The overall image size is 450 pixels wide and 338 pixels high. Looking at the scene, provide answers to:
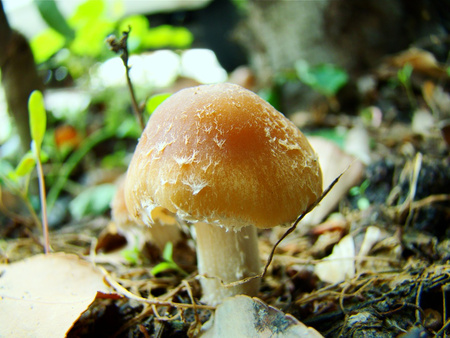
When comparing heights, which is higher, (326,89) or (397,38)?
(397,38)

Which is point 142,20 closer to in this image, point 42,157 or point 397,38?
point 42,157

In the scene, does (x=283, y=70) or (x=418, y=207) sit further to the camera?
(x=283, y=70)

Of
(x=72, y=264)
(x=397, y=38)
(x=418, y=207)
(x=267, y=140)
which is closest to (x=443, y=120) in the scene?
(x=418, y=207)

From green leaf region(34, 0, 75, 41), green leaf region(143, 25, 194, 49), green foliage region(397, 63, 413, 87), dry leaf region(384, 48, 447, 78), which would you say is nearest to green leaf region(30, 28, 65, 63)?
green leaf region(34, 0, 75, 41)

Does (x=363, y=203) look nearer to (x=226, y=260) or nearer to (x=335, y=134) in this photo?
(x=335, y=134)

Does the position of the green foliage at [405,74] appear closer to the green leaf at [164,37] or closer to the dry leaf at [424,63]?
the dry leaf at [424,63]

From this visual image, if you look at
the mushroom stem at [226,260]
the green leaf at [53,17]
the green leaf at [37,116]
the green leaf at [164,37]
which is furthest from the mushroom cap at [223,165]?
the green leaf at [164,37]

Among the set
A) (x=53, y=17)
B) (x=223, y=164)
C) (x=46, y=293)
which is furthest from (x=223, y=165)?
(x=53, y=17)

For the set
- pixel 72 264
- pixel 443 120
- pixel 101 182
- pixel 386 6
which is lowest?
pixel 101 182
